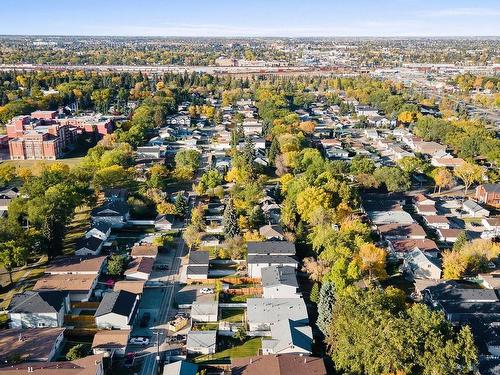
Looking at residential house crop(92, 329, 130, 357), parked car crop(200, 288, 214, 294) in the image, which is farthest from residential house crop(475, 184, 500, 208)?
residential house crop(92, 329, 130, 357)

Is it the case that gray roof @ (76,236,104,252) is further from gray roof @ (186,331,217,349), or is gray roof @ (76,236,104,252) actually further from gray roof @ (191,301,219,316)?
gray roof @ (186,331,217,349)

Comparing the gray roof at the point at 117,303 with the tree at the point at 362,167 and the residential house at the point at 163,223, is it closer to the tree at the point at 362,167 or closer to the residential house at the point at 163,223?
the residential house at the point at 163,223

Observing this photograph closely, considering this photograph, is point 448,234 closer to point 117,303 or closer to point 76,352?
point 117,303

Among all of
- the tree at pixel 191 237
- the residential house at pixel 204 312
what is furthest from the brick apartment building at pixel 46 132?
the residential house at pixel 204 312

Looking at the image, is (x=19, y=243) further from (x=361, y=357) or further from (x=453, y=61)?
(x=453, y=61)

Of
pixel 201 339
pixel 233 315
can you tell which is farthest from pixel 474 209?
pixel 201 339

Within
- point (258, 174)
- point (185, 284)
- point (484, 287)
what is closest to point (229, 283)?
point (185, 284)
